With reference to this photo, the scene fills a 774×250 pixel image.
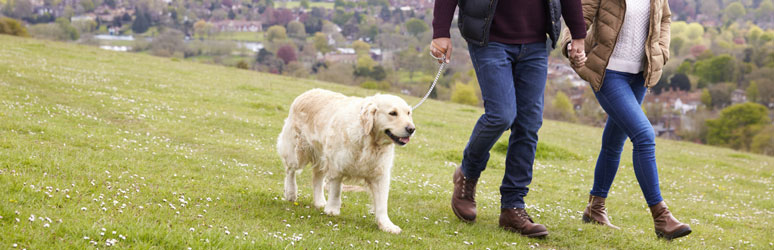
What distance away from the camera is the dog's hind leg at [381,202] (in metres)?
5.77

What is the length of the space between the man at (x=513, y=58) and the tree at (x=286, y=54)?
229ft

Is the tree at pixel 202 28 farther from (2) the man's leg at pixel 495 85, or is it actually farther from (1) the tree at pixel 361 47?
(2) the man's leg at pixel 495 85

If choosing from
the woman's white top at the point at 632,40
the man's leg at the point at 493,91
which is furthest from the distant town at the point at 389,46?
the woman's white top at the point at 632,40

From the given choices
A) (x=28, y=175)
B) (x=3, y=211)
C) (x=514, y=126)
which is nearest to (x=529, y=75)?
(x=514, y=126)

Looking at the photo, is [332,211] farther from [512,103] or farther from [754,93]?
[754,93]

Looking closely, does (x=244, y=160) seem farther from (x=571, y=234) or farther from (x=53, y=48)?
(x=53, y=48)

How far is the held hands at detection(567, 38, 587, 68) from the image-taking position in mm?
5895

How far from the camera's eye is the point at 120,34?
99.0 m

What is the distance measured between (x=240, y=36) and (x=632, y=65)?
104 meters

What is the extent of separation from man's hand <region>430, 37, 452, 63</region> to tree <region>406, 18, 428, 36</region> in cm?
10355

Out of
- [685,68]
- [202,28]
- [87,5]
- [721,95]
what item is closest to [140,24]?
[202,28]

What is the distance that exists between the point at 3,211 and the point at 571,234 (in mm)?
5182

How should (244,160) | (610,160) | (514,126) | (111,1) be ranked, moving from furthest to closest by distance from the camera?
(111,1) → (244,160) → (610,160) → (514,126)

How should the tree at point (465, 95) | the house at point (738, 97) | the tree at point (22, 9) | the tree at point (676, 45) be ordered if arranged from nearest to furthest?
the tree at point (465, 95) → the house at point (738, 97) → the tree at point (22, 9) → the tree at point (676, 45)
